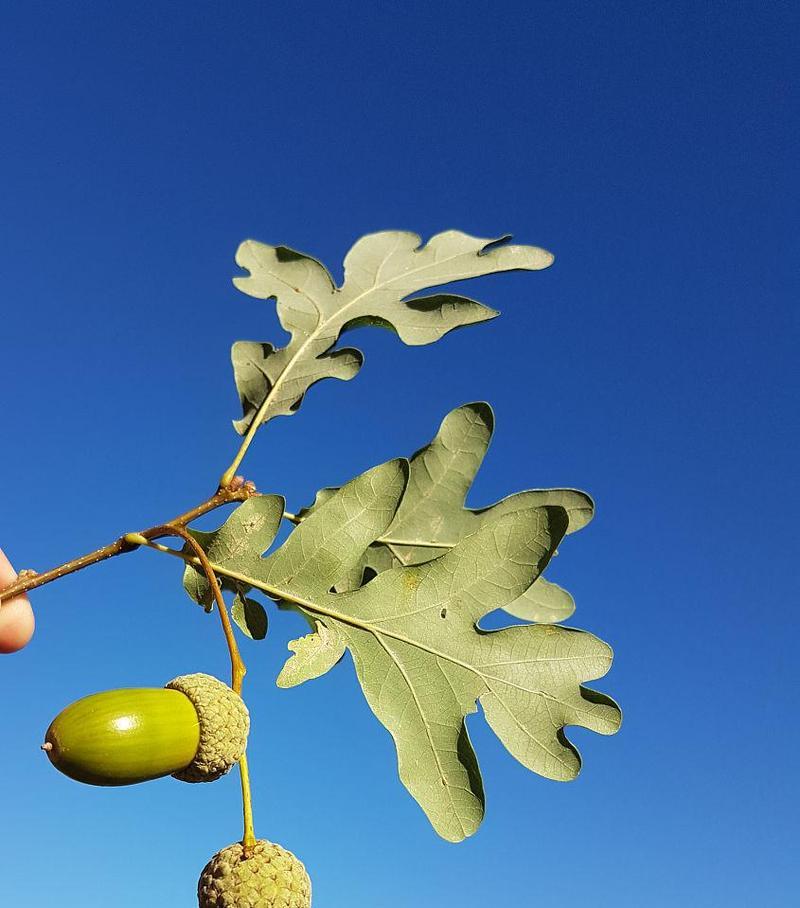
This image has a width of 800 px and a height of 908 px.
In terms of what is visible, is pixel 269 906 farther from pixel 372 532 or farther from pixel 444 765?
pixel 372 532

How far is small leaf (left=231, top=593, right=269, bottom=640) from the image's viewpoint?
1805 millimetres

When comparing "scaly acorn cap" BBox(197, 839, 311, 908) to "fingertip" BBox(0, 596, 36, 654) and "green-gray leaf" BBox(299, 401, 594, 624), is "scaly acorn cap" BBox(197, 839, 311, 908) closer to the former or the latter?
"green-gray leaf" BBox(299, 401, 594, 624)

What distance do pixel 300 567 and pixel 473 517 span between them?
1.62 ft

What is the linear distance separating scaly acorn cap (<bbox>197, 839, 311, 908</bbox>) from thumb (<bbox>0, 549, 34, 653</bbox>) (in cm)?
109

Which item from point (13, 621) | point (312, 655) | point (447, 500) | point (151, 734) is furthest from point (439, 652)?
point (13, 621)

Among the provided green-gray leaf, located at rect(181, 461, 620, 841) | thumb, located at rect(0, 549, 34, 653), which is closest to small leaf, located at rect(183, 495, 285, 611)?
green-gray leaf, located at rect(181, 461, 620, 841)

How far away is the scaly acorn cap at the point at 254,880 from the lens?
1492 mm

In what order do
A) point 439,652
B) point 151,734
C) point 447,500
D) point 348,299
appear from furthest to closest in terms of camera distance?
point 348,299 → point 447,500 → point 439,652 → point 151,734

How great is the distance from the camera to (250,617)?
1.83m

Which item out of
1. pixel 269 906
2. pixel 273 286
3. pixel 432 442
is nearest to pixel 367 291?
pixel 273 286

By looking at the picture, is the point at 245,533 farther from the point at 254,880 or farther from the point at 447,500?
the point at 254,880

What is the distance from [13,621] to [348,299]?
127 cm

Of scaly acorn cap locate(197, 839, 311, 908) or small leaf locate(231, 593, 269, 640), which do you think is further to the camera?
small leaf locate(231, 593, 269, 640)

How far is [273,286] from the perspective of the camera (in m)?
2.15
